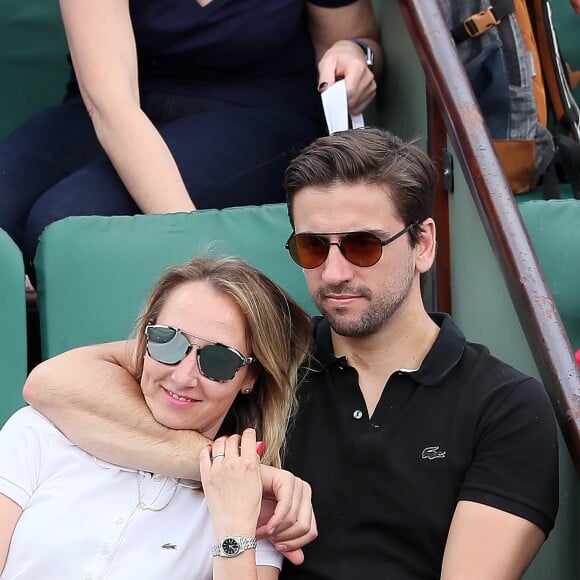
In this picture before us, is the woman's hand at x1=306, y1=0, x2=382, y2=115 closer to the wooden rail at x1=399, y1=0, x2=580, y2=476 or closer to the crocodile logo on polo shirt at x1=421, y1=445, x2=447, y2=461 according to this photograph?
the wooden rail at x1=399, y1=0, x2=580, y2=476

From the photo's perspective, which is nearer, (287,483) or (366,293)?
(287,483)

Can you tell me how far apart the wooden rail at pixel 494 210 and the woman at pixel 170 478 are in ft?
1.33

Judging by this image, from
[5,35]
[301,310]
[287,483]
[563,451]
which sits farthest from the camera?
[5,35]

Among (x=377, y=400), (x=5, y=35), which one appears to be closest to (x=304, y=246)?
(x=377, y=400)

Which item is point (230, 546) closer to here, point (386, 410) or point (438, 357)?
point (386, 410)

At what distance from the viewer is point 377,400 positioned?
202 centimetres

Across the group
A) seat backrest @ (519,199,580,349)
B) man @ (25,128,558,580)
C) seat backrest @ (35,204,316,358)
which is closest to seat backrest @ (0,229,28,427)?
seat backrest @ (35,204,316,358)

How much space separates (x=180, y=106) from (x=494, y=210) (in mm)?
1036

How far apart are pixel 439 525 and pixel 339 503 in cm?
17

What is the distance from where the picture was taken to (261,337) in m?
2.03

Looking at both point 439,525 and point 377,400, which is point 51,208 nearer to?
point 377,400

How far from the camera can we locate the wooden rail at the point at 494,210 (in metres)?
Result: 1.91

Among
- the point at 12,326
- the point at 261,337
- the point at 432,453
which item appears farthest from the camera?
the point at 12,326

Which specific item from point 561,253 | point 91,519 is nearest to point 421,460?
point 91,519
